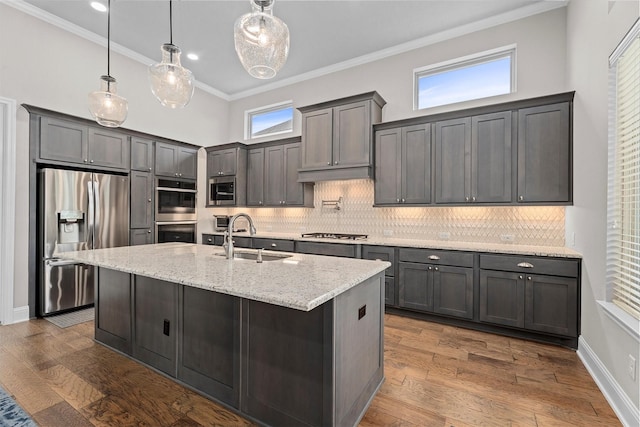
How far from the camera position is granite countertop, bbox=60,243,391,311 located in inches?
54.6

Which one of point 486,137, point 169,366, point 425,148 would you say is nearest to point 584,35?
point 486,137

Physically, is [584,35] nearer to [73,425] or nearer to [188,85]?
[188,85]

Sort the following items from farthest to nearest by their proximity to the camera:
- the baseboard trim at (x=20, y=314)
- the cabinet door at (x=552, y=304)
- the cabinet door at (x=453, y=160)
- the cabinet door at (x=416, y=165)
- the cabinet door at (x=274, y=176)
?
the cabinet door at (x=274, y=176) → the cabinet door at (x=416, y=165) → the cabinet door at (x=453, y=160) → the baseboard trim at (x=20, y=314) → the cabinet door at (x=552, y=304)

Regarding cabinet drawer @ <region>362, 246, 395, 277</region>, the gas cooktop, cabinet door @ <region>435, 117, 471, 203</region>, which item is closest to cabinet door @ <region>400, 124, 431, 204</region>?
cabinet door @ <region>435, 117, 471, 203</region>

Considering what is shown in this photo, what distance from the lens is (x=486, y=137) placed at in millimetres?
3406

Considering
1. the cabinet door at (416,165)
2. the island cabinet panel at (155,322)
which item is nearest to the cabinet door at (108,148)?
the island cabinet panel at (155,322)

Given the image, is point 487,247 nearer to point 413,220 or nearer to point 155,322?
point 413,220

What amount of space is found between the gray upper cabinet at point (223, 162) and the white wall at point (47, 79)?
40.3 inches

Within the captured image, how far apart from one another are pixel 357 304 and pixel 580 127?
2.74m

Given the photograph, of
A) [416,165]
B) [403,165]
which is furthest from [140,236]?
[416,165]

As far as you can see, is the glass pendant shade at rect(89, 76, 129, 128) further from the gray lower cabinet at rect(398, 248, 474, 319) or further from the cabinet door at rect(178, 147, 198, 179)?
the gray lower cabinet at rect(398, 248, 474, 319)

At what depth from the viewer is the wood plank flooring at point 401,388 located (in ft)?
6.10

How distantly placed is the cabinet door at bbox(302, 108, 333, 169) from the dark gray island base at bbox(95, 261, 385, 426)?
8.56ft

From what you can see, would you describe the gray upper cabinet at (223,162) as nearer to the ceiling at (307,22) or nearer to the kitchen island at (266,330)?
the ceiling at (307,22)
